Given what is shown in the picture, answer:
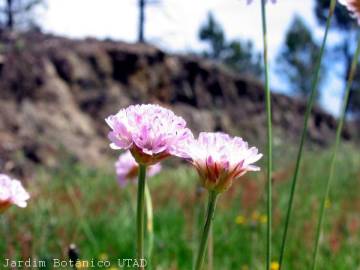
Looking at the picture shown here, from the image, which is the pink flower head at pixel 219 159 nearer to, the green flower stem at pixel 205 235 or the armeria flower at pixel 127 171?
the green flower stem at pixel 205 235

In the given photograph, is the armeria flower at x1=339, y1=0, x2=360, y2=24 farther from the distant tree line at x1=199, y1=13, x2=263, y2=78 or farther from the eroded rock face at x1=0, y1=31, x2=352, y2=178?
the distant tree line at x1=199, y1=13, x2=263, y2=78

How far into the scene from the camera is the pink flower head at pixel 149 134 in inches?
22.6

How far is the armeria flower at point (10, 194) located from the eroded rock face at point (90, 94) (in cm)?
340

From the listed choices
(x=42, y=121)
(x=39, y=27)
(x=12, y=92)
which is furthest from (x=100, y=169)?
(x=39, y=27)

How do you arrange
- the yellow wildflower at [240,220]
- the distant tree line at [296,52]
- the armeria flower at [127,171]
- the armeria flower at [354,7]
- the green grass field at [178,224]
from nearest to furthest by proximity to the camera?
the armeria flower at [354,7] < the armeria flower at [127,171] < the green grass field at [178,224] < the yellow wildflower at [240,220] < the distant tree line at [296,52]

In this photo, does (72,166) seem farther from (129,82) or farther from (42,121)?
(129,82)

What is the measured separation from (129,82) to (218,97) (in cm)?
286

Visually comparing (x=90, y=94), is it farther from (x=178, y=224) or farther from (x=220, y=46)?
(x=220, y=46)

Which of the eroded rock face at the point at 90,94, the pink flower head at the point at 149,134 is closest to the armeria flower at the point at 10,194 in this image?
the pink flower head at the point at 149,134

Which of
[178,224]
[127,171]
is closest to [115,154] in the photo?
[178,224]

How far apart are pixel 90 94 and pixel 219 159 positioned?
7156 millimetres

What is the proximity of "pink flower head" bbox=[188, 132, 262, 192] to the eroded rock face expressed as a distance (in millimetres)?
3711

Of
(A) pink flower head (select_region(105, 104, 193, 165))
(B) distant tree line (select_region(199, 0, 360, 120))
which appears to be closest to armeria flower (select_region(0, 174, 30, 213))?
(A) pink flower head (select_region(105, 104, 193, 165))

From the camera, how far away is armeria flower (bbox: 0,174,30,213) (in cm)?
78
